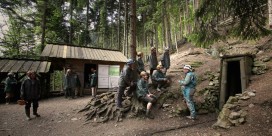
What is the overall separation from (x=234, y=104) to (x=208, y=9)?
10.8 ft

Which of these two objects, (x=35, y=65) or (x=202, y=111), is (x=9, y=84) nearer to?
(x=35, y=65)

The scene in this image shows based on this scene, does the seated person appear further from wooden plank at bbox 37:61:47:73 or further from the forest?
wooden plank at bbox 37:61:47:73

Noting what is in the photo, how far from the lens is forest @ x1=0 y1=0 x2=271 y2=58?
6402 mm

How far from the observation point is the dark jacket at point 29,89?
8312 millimetres

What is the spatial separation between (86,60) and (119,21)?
38.4ft

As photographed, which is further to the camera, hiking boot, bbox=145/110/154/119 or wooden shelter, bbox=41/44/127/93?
wooden shelter, bbox=41/44/127/93

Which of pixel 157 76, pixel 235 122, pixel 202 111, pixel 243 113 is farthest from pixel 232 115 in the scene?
pixel 157 76

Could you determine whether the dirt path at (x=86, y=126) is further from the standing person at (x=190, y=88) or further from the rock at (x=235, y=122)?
the rock at (x=235, y=122)

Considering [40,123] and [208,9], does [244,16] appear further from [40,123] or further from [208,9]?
[40,123]

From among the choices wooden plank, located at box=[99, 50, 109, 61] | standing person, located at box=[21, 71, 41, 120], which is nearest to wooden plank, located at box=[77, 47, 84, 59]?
wooden plank, located at box=[99, 50, 109, 61]

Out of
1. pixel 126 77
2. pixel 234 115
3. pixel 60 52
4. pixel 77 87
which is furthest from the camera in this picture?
pixel 60 52

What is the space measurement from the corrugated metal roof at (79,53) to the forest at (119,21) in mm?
4807

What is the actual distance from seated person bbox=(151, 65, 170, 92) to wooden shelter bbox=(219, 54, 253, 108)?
2.69 meters

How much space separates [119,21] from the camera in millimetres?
26031
